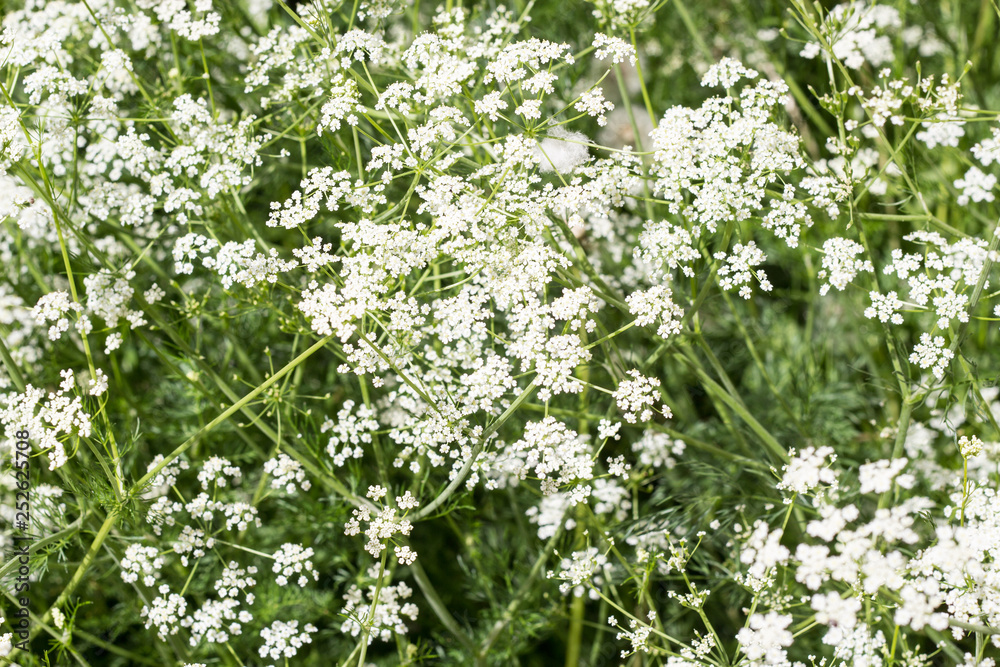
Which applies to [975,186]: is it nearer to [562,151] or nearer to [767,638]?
[562,151]

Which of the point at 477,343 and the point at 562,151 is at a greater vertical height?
the point at 562,151

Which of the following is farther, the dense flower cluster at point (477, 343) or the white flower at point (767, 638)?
the dense flower cluster at point (477, 343)

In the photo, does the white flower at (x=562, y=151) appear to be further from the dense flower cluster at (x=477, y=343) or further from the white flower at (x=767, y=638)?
the white flower at (x=767, y=638)

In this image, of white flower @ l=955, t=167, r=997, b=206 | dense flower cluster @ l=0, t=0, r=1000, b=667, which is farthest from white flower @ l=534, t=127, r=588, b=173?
white flower @ l=955, t=167, r=997, b=206

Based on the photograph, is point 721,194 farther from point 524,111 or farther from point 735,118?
point 524,111

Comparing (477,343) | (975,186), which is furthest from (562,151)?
(975,186)

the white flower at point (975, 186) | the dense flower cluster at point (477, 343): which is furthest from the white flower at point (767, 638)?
the white flower at point (975, 186)

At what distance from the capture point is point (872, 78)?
11.5ft

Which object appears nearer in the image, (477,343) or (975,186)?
(477,343)

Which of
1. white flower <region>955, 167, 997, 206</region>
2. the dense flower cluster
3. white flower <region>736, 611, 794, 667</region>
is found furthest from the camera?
white flower <region>955, 167, 997, 206</region>

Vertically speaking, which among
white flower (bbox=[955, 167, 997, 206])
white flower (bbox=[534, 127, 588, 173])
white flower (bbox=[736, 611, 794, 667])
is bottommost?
white flower (bbox=[736, 611, 794, 667])

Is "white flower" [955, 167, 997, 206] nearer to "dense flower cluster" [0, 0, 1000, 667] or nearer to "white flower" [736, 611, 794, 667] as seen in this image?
"dense flower cluster" [0, 0, 1000, 667]

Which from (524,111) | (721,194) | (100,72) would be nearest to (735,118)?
(721,194)

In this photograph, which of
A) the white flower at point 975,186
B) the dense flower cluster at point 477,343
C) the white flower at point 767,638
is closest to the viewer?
the white flower at point 767,638
